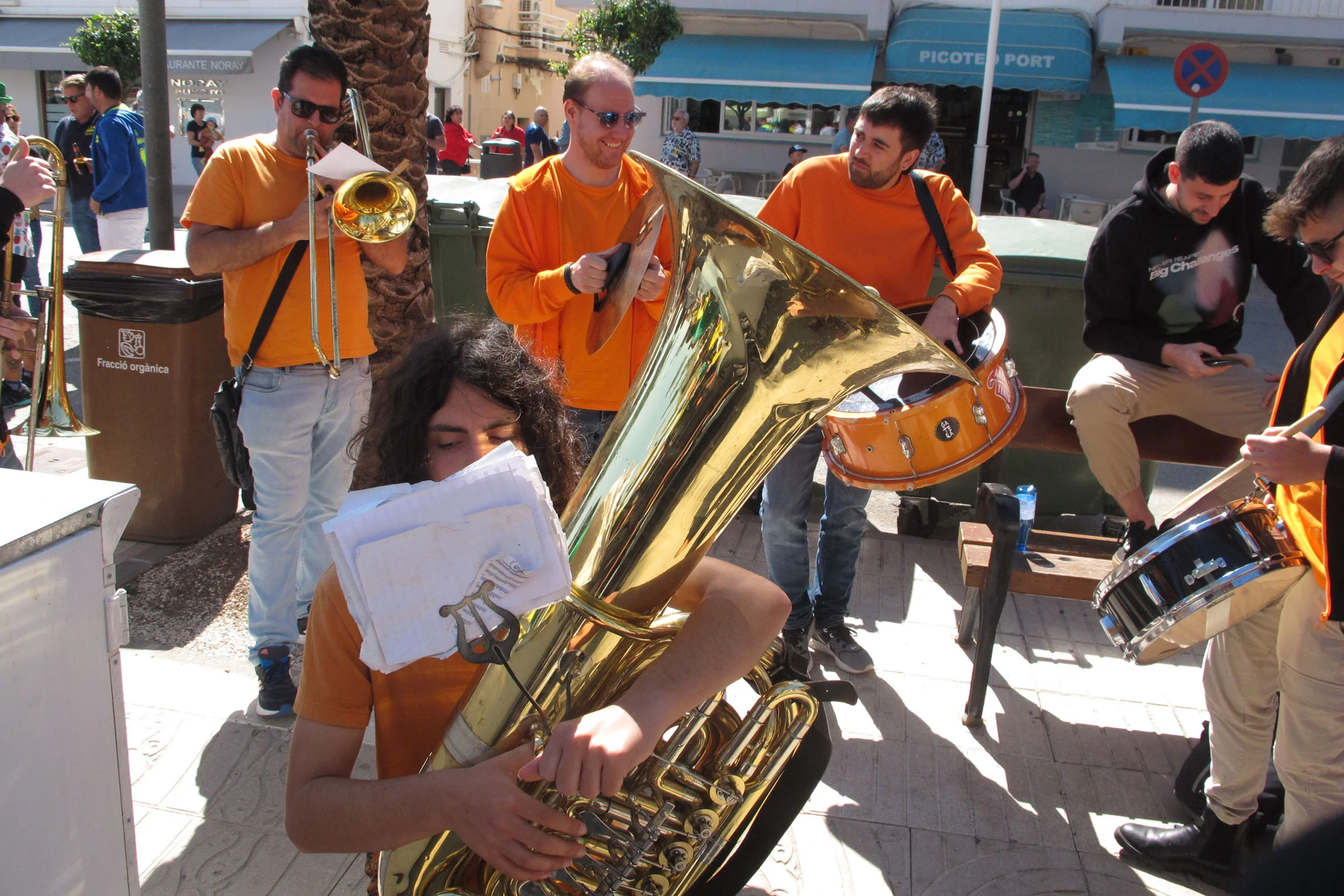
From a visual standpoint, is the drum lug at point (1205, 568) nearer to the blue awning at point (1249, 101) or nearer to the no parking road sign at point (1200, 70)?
the no parking road sign at point (1200, 70)

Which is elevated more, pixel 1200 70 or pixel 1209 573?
pixel 1200 70

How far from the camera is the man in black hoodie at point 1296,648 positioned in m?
1.93

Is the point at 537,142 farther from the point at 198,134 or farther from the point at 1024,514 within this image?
the point at 1024,514

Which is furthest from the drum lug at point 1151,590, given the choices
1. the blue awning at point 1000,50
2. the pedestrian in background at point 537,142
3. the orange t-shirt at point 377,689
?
the blue awning at point 1000,50

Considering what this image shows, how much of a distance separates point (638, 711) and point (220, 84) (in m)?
22.4

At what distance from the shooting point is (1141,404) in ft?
10.0

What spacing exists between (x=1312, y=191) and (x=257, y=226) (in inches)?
102

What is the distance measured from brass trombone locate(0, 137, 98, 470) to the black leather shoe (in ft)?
10.8

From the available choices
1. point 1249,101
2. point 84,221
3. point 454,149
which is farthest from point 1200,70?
point 454,149

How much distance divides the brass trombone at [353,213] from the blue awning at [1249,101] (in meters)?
13.8

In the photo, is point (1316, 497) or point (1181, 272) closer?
point (1316, 497)

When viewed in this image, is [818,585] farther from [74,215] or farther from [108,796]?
[74,215]

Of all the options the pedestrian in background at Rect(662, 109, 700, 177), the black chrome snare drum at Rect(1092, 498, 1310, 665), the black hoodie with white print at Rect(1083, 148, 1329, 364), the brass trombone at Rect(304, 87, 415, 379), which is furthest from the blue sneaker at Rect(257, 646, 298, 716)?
the pedestrian in background at Rect(662, 109, 700, 177)

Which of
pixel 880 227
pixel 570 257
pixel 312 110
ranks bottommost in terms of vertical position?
pixel 570 257
